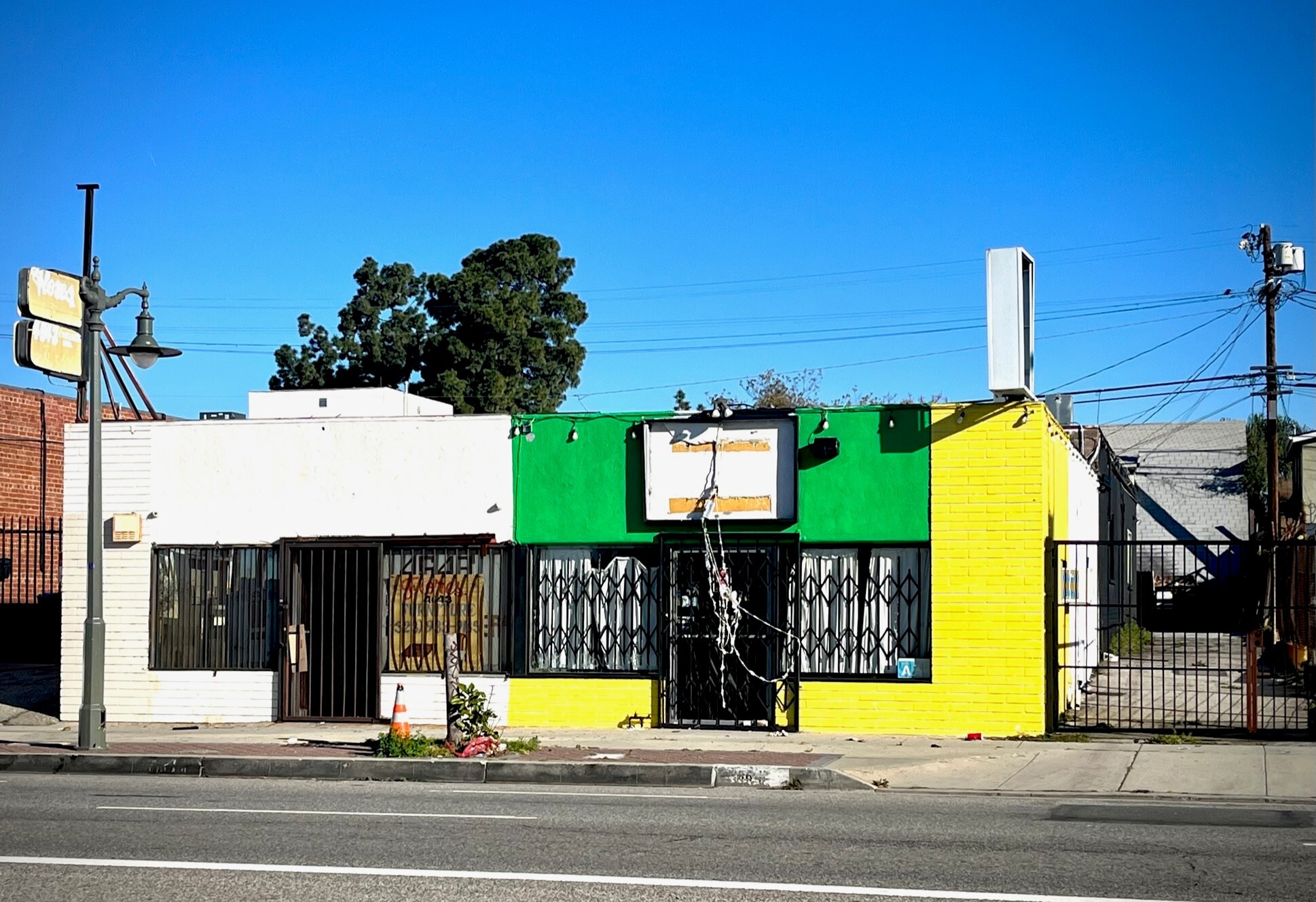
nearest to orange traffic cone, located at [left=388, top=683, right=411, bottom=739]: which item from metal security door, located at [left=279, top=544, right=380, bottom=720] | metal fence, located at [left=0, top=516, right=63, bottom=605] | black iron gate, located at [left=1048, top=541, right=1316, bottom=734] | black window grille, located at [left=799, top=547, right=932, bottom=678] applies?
metal security door, located at [left=279, top=544, right=380, bottom=720]

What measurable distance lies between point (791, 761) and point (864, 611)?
358 centimetres

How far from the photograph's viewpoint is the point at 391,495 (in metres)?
19.8

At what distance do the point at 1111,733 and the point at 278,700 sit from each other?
34.6 feet

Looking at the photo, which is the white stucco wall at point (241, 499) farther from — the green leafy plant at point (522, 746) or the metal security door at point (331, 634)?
the green leafy plant at point (522, 746)

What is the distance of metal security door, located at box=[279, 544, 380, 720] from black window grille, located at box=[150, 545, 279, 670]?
0.35 meters

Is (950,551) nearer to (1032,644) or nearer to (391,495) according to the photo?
(1032,644)

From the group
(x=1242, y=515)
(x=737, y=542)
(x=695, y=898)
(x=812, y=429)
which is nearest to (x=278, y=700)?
(x=737, y=542)

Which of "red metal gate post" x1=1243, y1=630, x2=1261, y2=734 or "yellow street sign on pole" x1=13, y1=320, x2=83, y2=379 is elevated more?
"yellow street sign on pole" x1=13, y1=320, x2=83, y2=379

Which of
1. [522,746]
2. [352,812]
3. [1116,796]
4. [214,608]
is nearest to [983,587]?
[1116,796]

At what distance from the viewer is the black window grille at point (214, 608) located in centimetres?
2006

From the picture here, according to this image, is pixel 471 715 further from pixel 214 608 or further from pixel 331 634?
pixel 214 608

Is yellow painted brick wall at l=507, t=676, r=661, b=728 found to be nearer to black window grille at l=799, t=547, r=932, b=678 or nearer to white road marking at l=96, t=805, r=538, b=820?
black window grille at l=799, t=547, r=932, b=678

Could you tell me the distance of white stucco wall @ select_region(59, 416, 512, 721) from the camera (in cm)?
1961

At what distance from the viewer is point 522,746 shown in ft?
53.2
